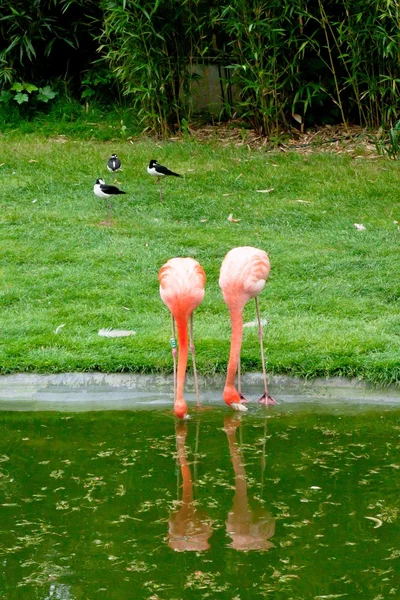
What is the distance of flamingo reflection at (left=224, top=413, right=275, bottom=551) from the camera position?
4.11 metres

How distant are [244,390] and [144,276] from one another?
6.41 feet

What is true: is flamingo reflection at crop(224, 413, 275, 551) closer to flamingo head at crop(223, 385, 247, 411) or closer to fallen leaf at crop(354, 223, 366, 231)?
flamingo head at crop(223, 385, 247, 411)

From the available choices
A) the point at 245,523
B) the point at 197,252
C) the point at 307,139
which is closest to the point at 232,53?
the point at 307,139

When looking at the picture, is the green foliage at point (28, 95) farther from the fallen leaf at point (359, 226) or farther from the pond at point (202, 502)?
the pond at point (202, 502)

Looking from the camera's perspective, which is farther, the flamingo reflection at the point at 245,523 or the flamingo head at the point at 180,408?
the flamingo head at the point at 180,408

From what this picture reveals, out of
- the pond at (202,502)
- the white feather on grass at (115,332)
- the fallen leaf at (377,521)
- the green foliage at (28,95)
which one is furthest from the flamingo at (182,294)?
the green foliage at (28,95)

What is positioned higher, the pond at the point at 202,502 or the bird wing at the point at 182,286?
the bird wing at the point at 182,286

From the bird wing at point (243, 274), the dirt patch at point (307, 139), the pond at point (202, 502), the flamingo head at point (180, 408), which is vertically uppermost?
the dirt patch at point (307, 139)

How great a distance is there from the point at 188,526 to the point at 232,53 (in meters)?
7.53

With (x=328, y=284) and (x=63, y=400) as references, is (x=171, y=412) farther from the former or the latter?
(x=328, y=284)

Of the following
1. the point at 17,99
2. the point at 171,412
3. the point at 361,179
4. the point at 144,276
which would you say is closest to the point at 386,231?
the point at 361,179

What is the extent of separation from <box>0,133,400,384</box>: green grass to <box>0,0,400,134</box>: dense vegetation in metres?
0.65

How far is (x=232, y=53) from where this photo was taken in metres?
11.0

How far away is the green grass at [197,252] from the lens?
20.2 ft
